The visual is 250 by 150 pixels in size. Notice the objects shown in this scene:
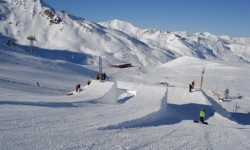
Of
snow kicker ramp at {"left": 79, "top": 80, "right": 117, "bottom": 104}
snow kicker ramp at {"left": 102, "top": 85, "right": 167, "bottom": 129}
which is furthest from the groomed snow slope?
snow kicker ramp at {"left": 79, "top": 80, "right": 117, "bottom": 104}

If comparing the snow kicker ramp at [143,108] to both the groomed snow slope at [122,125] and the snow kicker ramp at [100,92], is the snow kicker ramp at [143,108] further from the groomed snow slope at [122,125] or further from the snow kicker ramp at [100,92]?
the snow kicker ramp at [100,92]

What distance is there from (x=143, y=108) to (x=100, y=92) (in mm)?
8898

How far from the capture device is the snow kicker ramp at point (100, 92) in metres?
31.8

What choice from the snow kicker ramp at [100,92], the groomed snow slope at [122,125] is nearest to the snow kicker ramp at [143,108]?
the groomed snow slope at [122,125]

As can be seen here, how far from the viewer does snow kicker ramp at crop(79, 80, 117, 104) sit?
31.8 metres

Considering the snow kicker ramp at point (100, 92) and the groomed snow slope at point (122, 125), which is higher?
the snow kicker ramp at point (100, 92)

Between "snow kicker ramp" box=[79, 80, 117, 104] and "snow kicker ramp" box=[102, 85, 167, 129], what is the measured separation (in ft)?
9.90

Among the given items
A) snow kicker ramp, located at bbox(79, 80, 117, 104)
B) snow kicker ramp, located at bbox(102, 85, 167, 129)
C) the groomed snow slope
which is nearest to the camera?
the groomed snow slope

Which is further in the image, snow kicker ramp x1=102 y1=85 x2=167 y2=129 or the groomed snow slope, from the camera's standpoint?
snow kicker ramp x1=102 y1=85 x2=167 y2=129

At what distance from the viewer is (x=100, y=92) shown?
3388cm

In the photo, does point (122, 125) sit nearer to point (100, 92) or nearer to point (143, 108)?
point (143, 108)

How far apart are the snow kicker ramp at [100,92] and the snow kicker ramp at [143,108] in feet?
9.90

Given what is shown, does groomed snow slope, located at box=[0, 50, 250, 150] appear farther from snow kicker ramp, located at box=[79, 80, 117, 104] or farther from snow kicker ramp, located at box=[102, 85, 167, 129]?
snow kicker ramp, located at box=[79, 80, 117, 104]

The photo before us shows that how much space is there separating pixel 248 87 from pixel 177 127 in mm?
75371
